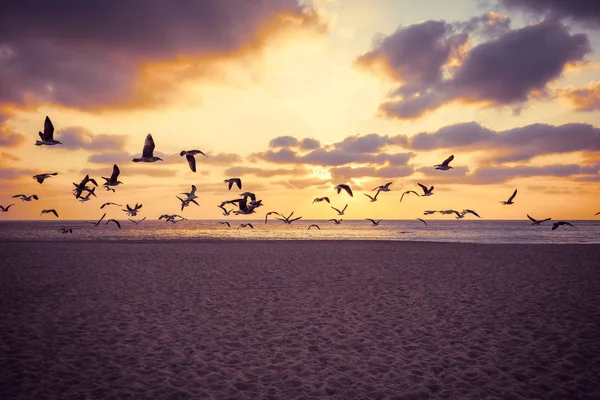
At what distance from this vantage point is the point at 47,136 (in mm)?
18656

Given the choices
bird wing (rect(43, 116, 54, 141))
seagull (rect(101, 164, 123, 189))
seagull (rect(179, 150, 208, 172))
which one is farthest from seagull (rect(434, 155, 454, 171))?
bird wing (rect(43, 116, 54, 141))

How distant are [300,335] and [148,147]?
1210 centimetres

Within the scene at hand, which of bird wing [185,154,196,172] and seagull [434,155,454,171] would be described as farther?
seagull [434,155,454,171]

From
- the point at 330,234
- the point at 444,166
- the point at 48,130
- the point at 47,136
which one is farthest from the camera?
the point at 330,234

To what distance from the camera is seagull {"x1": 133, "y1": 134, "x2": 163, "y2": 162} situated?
17.7m

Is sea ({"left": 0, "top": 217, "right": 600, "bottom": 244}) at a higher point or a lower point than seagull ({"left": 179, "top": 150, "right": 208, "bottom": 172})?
lower

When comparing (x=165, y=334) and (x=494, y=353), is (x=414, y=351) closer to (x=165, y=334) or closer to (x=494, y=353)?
(x=494, y=353)

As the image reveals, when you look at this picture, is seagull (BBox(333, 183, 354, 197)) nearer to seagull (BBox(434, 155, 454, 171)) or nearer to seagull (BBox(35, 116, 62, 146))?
seagull (BBox(434, 155, 454, 171))

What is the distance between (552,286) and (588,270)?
795 cm

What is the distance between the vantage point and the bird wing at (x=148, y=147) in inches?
694

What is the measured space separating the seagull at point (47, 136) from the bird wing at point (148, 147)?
5.15 meters

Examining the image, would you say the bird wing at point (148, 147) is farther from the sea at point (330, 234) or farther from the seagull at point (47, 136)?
the sea at point (330, 234)

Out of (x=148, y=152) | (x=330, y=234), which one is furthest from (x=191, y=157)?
(x=330, y=234)

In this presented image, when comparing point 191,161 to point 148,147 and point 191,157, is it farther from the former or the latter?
point 148,147
